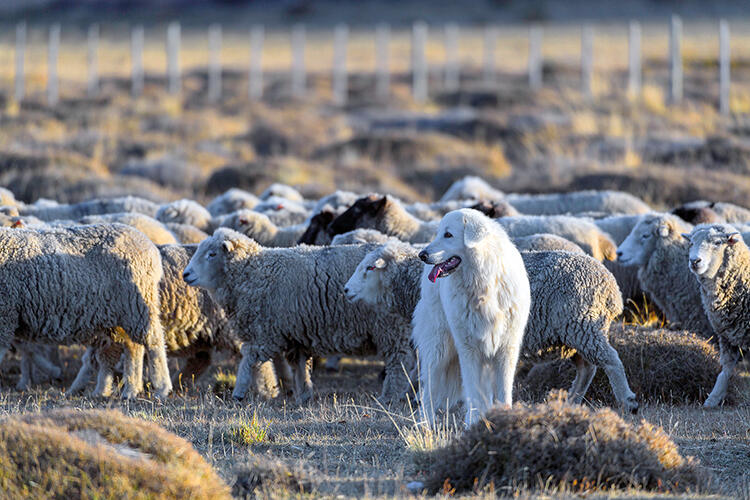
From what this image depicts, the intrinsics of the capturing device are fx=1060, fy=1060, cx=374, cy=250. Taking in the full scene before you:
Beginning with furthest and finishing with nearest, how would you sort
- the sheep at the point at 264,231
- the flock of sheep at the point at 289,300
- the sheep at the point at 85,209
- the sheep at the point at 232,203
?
1. the sheep at the point at 232,203
2. the sheep at the point at 85,209
3. the sheep at the point at 264,231
4. the flock of sheep at the point at 289,300

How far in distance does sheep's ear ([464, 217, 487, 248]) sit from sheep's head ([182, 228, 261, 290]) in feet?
11.3

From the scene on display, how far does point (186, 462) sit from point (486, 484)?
1.80 meters

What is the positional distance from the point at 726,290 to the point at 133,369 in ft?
18.5

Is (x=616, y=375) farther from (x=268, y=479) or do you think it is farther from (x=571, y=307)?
(x=268, y=479)

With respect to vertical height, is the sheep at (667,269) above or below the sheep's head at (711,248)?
below

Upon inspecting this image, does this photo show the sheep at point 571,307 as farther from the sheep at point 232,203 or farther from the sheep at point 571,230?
the sheep at point 232,203

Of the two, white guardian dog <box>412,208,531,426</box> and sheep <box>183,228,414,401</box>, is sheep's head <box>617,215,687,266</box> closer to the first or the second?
sheep <box>183,228,414,401</box>

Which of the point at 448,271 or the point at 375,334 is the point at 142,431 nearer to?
the point at 448,271

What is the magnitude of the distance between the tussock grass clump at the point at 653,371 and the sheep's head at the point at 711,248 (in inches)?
31.8

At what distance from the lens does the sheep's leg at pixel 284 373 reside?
11.0m

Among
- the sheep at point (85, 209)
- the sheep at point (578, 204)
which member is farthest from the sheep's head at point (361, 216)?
the sheep at point (85, 209)

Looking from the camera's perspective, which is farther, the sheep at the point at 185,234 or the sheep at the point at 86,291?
the sheep at the point at 185,234

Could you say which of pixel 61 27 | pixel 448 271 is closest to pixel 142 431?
pixel 448 271

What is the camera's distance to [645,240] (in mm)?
11516
